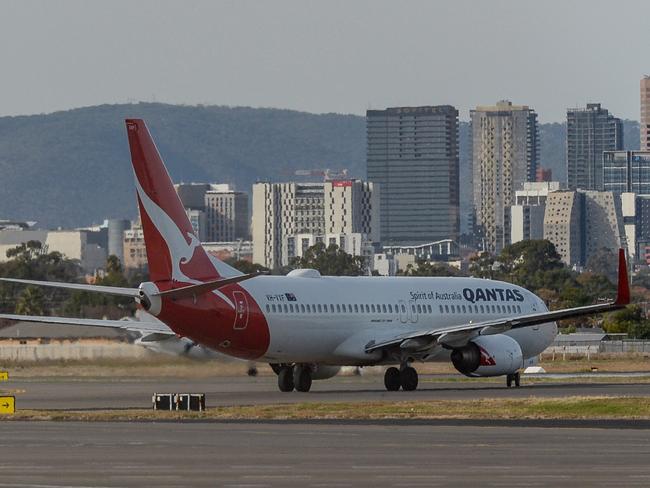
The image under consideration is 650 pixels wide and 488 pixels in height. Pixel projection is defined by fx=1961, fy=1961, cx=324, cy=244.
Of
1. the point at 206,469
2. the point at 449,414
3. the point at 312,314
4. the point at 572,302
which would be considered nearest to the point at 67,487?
the point at 206,469

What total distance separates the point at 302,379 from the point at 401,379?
3.41 m

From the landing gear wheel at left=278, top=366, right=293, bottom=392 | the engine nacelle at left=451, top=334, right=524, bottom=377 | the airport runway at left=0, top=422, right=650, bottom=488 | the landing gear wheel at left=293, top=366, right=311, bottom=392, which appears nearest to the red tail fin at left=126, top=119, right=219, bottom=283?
the landing gear wheel at left=278, top=366, right=293, bottom=392

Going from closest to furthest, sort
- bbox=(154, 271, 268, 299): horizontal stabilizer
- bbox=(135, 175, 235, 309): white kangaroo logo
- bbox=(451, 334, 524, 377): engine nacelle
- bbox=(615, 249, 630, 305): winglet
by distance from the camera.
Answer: bbox=(154, 271, 268, 299): horizontal stabilizer < bbox=(615, 249, 630, 305): winglet < bbox=(135, 175, 235, 309): white kangaroo logo < bbox=(451, 334, 524, 377): engine nacelle

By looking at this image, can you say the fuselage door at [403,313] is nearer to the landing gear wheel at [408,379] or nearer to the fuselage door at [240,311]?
the landing gear wheel at [408,379]

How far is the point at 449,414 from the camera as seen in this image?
158 feet

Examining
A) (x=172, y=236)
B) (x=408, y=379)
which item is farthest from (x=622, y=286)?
(x=172, y=236)

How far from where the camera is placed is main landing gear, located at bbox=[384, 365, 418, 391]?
66312 millimetres

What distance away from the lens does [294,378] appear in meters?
67.2

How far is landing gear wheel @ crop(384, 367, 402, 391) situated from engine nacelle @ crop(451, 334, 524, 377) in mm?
2317

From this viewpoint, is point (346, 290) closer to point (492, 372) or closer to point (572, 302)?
point (492, 372)

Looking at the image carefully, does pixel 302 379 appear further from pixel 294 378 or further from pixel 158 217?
pixel 158 217

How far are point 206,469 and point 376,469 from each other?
9.39ft

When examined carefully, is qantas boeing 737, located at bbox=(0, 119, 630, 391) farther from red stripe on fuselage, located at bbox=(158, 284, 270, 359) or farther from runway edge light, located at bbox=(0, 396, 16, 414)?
runway edge light, located at bbox=(0, 396, 16, 414)

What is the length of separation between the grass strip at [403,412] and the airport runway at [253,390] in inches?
182
